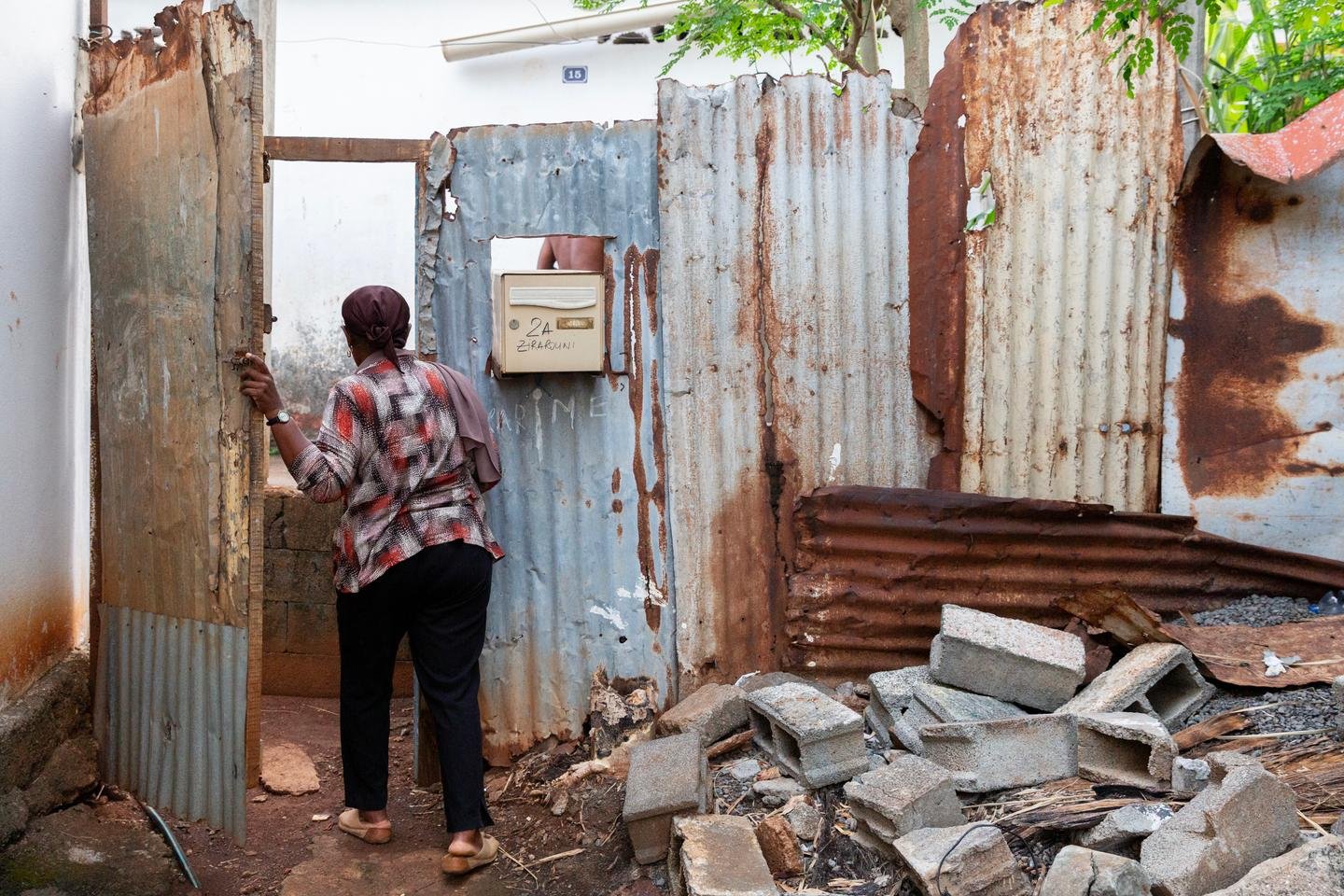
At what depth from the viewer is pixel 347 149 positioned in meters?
3.94

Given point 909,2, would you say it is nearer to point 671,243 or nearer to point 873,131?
point 873,131

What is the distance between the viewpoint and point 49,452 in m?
3.81

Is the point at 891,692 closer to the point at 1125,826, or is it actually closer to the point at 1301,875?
the point at 1125,826

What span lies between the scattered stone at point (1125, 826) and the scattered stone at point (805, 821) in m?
0.73

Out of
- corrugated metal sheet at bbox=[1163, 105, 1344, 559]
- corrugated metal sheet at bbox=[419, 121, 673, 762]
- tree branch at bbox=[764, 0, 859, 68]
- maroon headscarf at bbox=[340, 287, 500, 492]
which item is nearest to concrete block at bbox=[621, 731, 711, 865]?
corrugated metal sheet at bbox=[419, 121, 673, 762]

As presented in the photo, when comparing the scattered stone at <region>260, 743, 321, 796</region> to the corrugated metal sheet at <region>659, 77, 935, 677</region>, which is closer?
the corrugated metal sheet at <region>659, 77, 935, 677</region>

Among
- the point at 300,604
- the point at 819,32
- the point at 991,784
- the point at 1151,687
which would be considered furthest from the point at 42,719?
the point at 819,32

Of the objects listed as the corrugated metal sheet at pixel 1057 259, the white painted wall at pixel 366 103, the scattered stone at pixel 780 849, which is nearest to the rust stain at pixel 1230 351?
the corrugated metal sheet at pixel 1057 259

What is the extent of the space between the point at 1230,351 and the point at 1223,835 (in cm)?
203

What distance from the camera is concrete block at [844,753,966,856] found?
114 inches

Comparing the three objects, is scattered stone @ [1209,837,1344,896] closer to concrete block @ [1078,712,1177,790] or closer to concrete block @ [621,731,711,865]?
concrete block @ [1078,712,1177,790]

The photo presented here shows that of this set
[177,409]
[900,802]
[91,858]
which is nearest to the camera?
[900,802]

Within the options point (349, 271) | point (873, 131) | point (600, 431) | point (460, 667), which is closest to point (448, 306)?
point (600, 431)

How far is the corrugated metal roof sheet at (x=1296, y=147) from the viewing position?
11.9 feet
